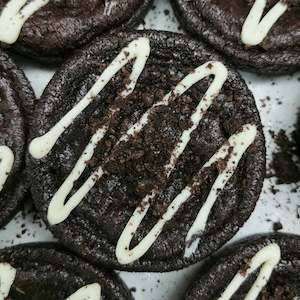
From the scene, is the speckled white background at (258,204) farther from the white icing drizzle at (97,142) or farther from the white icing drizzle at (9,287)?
the white icing drizzle at (97,142)

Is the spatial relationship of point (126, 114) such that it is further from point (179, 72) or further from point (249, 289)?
point (249, 289)

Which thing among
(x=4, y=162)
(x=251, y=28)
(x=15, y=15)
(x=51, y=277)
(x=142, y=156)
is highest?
(x=251, y=28)

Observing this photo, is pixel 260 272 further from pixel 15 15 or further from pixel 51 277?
pixel 15 15

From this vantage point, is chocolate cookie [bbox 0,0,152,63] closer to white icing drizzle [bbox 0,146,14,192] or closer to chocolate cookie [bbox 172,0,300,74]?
chocolate cookie [bbox 172,0,300,74]

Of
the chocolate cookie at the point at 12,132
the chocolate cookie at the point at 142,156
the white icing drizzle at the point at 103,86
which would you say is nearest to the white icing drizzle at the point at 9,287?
the chocolate cookie at the point at 142,156

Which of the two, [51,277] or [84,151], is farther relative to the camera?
[51,277]

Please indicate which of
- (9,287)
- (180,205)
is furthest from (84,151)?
(9,287)
